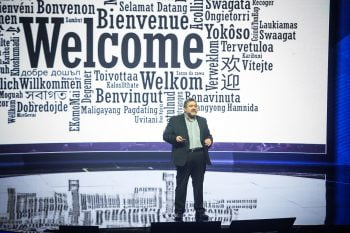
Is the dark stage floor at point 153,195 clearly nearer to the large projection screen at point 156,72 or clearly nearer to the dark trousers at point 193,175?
the dark trousers at point 193,175

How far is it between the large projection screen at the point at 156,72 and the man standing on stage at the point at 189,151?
3.60 m

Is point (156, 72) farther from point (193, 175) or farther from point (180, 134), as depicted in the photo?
point (193, 175)

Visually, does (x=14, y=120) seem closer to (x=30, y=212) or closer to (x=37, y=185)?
(x=37, y=185)

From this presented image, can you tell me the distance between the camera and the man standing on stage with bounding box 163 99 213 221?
5.92 meters

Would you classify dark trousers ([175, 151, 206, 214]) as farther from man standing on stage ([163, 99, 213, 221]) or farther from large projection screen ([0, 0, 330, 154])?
large projection screen ([0, 0, 330, 154])

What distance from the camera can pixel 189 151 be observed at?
5.94m

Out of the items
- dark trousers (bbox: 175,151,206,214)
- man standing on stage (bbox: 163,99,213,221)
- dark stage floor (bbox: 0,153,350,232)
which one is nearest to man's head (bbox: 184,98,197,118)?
man standing on stage (bbox: 163,99,213,221)

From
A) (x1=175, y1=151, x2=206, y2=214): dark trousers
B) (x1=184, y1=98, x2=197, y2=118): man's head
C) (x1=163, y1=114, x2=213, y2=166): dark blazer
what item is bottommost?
(x1=175, y1=151, x2=206, y2=214): dark trousers

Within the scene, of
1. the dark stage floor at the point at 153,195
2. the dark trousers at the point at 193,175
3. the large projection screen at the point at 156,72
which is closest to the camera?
the dark stage floor at the point at 153,195

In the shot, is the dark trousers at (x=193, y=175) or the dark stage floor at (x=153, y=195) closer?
the dark stage floor at (x=153, y=195)

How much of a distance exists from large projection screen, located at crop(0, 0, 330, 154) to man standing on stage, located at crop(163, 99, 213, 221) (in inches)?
142

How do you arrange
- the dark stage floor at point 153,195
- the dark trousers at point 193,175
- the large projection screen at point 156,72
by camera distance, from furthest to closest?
the large projection screen at point 156,72, the dark trousers at point 193,175, the dark stage floor at point 153,195

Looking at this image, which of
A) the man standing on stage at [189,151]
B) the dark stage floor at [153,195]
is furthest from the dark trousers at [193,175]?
the dark stage floor at [153,195]

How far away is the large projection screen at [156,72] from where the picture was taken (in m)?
9.46
